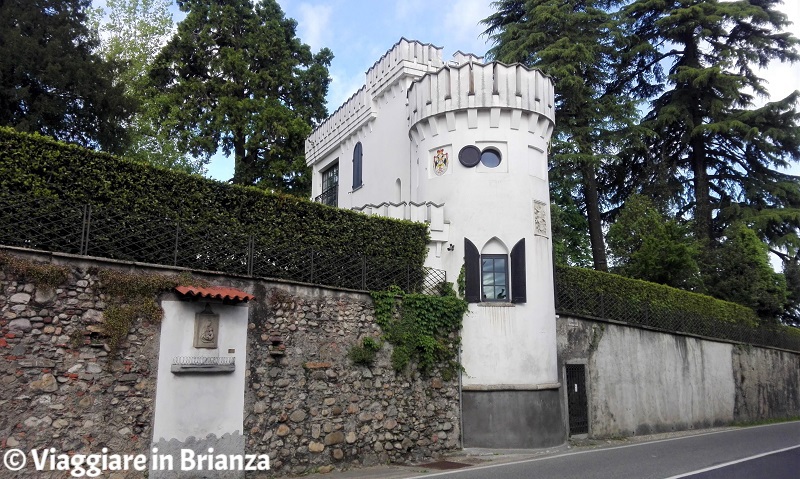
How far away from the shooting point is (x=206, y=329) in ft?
36.2

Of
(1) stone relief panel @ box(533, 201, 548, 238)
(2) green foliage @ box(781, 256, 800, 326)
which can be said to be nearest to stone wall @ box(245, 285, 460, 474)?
(1) stone relief panel @ box(533, 201, 548, 238)

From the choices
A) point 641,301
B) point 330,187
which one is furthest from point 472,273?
point 330,187

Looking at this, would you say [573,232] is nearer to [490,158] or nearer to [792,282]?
[792,282]

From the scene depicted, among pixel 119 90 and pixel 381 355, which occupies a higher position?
pixel 119 90

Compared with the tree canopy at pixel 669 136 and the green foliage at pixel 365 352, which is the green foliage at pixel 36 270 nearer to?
the green foliage at pixel 365 352

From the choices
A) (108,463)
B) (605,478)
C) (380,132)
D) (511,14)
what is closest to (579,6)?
(511,14)

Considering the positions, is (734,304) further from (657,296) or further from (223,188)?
(223,188)

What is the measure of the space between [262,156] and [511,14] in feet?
46.1

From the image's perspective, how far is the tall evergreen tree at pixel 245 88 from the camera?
2748cm

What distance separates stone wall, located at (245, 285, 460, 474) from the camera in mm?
11695

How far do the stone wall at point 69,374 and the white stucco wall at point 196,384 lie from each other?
237mm

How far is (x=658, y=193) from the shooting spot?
31.3m

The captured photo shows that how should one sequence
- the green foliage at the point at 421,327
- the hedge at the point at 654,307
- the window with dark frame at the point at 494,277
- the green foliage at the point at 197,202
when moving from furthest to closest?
the hedge at the point at 654,307
the window with dark frame at the point at 494,277
the green foliage at the point at 421,327
the green foliage at the point at 197,202

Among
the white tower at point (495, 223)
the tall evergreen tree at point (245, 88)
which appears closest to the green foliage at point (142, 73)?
the tall evergreen tree at point (245, 88)
